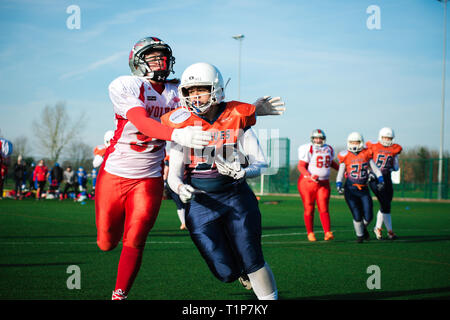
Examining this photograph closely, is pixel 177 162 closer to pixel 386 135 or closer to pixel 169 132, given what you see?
pixel 169 132

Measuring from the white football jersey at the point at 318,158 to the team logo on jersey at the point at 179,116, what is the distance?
6.27 metres

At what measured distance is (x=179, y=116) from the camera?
369 cm

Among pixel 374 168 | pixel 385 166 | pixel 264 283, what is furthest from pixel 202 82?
pixel 385 166

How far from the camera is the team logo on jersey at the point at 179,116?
366 centimetres

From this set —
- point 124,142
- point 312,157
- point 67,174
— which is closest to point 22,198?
point 67,174

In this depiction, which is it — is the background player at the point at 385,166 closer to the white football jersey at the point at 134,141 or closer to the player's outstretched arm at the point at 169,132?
the white football jersey at the point at 134,141

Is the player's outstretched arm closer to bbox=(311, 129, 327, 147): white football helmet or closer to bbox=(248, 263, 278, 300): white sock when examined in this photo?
bbox=(248, 263, 278, 300): white sock

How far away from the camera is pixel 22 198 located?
2188 centimetres

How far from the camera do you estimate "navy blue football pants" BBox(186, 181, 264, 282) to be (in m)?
3.49

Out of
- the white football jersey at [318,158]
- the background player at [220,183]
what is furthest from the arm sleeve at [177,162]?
the white football jersey at [318,158]

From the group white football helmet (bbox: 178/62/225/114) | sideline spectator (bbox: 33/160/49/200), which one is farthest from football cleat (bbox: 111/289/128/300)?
sideline spectator (bbox: 33/160/49/200)

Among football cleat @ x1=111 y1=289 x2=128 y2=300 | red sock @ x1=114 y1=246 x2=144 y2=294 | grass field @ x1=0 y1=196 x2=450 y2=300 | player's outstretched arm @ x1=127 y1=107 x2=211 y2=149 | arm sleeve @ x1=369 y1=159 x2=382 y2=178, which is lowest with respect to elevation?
grass field @ x1=0 y1=196 x2=450 y2=300

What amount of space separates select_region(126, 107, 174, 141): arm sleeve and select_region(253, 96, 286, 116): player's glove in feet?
2.82
